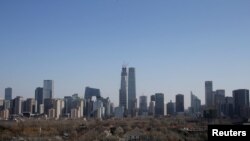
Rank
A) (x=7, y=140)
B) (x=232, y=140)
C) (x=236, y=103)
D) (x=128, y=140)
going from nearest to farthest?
(x=232, y=140)
(x=128, y=140)
(x=7, y=140)
(x=236, y=103)

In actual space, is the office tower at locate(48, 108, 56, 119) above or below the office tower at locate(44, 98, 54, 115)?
below

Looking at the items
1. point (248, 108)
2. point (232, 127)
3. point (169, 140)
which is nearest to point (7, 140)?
point (169, 140)

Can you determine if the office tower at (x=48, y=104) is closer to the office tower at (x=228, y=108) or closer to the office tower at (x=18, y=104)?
the office tower at (x=18, y=104)

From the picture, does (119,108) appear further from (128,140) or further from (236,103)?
(128,140)

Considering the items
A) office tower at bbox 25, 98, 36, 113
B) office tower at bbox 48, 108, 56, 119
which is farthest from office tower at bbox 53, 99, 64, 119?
office tower at bbox 25, 98, 36, 113

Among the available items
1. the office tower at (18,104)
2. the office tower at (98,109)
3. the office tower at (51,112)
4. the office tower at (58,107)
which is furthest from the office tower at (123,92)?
the office tower at (18,104)

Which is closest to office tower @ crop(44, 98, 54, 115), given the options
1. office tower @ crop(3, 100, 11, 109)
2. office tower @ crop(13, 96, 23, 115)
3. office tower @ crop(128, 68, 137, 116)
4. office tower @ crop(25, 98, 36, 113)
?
office tower @ crop(25, 98, 36, 113)

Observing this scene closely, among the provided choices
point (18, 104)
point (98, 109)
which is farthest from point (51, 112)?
point (18, 104)

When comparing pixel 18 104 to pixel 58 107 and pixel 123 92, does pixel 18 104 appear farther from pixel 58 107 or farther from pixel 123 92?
pixel 123 92

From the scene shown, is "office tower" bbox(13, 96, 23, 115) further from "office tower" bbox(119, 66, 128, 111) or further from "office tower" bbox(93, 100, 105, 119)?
"office tower" bbox(119, 66, 128, 111)

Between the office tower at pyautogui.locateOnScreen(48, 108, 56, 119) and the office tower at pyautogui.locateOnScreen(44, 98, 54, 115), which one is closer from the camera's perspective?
the office tower at pyautogui.locateOnScreen(48, 108, 56, 119)

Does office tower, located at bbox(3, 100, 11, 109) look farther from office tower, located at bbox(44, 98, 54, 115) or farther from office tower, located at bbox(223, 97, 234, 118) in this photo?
office tower, located at bbox(223, 97, 234, 118)
